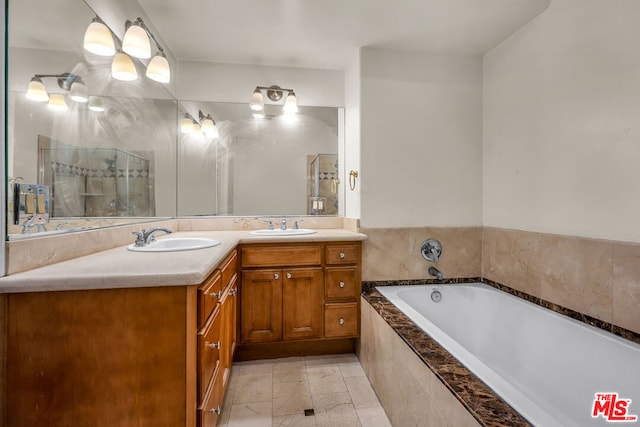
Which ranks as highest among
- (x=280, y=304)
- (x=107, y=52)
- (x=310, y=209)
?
(x=107, y=52)

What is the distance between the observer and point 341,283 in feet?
7.45

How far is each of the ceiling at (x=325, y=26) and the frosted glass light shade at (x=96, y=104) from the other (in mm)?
732

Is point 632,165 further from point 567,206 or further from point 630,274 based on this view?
point 630,274

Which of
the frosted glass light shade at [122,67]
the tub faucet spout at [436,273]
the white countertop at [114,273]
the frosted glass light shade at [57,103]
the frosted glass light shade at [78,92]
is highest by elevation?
the frosted glass light shade at [122,67]

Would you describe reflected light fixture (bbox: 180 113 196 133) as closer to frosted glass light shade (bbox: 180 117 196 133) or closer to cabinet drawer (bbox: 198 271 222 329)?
frosted glass light shade (bbox: 180 117 196 133)

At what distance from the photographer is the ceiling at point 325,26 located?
1.88 metres

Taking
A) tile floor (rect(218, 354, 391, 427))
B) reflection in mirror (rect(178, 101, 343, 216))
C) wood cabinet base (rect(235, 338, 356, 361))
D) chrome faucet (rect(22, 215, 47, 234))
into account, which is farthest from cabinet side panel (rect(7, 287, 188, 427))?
reflection in mirror (rect(178, 101, 343, 216))

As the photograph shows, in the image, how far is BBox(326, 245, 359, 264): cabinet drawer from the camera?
7.41 feet

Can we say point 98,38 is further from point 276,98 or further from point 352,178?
point 352,178

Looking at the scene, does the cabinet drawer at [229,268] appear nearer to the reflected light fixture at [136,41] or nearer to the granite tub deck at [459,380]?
the granite tub deck at [459,380]

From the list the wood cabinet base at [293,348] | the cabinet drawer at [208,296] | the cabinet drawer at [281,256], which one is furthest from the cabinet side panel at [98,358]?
the wood cabinet base at [293,348]

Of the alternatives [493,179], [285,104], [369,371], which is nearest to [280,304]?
[369,371]

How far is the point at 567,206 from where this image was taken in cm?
176

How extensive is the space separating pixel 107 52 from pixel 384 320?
6.64ft
